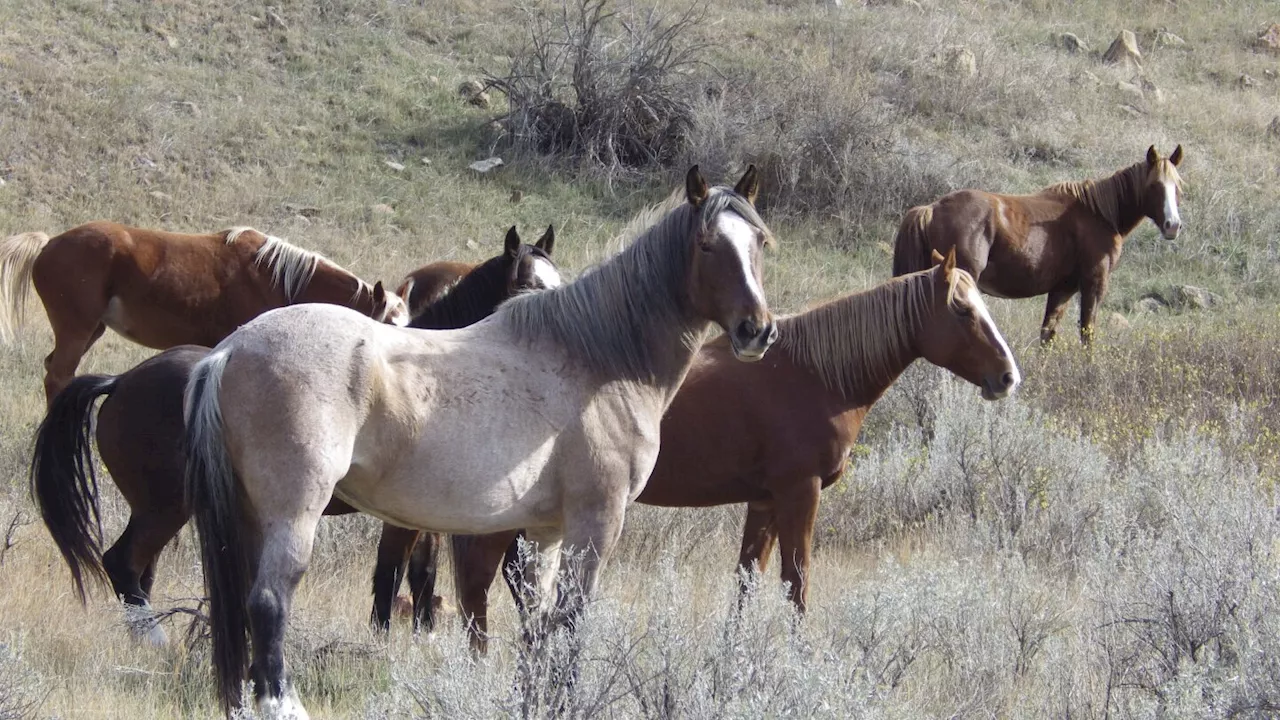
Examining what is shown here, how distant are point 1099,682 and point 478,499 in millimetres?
2180

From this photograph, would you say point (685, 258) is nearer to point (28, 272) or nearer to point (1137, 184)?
point (28, 272)

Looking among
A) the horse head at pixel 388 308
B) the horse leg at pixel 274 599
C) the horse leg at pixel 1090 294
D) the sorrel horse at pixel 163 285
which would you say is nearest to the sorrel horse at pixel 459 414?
the horse leg at pixel 274 599

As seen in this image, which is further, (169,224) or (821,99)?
(821,99)

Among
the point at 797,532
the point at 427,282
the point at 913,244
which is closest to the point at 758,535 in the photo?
the point at 797,532

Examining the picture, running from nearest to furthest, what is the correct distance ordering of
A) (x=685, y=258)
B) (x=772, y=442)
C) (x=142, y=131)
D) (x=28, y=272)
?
(x=685, y=258) < (x=772, y=442) < (x=28, y=272) < (x=142, y=131)

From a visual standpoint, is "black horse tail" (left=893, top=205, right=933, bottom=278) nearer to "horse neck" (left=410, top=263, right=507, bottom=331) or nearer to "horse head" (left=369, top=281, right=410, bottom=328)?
"horse head" (left=369, top=281, right=410, bottom=328)

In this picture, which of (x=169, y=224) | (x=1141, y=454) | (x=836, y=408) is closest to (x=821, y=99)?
(x=169, y=224)

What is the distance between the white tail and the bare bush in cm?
927

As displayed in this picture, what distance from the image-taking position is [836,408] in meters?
5.71

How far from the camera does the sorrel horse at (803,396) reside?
18.4 feet

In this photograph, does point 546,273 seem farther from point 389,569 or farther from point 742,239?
point 742,239

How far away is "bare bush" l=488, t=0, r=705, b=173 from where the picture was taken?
18781 mm

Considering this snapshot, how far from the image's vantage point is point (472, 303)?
6004mm

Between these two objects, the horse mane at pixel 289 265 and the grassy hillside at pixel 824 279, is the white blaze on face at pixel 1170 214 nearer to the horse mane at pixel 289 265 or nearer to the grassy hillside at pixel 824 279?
the grassy hillside at pixel 824 279
